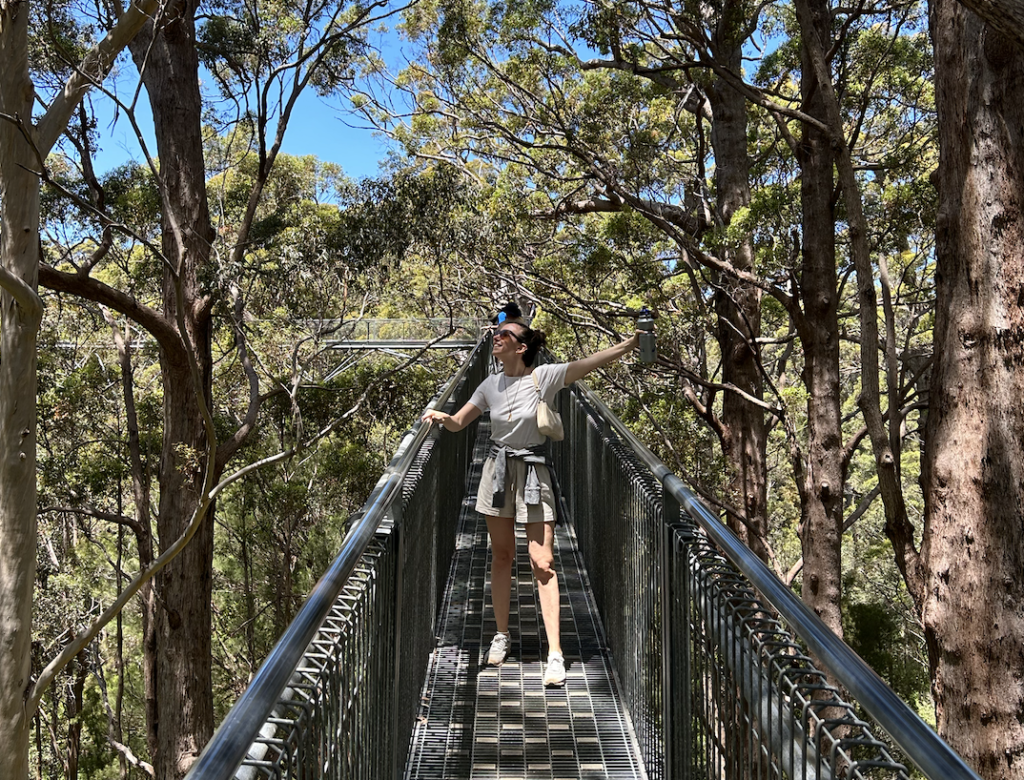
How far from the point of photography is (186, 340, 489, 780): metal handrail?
1375 mm

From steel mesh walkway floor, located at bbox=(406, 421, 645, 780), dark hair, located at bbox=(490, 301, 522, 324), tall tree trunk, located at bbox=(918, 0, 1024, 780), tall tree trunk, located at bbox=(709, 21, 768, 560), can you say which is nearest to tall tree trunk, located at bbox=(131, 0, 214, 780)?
tall tree trunk, located at bbox=(709, 21, 768, 560)

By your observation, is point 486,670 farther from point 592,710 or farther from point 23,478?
point 23,478

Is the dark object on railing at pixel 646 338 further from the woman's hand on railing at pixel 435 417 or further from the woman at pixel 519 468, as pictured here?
the woman's hand on railing at pixel 435 417

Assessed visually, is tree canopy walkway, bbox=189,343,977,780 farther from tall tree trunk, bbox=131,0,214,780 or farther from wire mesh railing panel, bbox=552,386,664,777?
tall tree trunk, bbox=131,0,214,780

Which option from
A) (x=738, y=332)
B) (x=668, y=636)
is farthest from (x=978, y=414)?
(x=738, y=332)

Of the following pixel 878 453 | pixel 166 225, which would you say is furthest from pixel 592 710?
pixel 166 225

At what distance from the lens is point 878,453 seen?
7.80 metres

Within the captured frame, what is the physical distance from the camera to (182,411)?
1308 centimetres

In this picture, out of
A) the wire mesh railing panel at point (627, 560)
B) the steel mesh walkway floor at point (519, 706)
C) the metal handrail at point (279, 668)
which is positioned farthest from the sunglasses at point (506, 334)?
the metal handrail at point (279, 668)

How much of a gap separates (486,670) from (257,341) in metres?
16.3

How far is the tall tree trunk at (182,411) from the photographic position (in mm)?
12602

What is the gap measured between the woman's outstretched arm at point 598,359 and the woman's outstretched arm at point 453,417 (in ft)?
1.72

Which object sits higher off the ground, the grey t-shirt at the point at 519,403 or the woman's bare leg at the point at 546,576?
the grey t-shirt at the point at 519,403

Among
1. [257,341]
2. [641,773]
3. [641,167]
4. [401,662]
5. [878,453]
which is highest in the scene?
[641,167]
